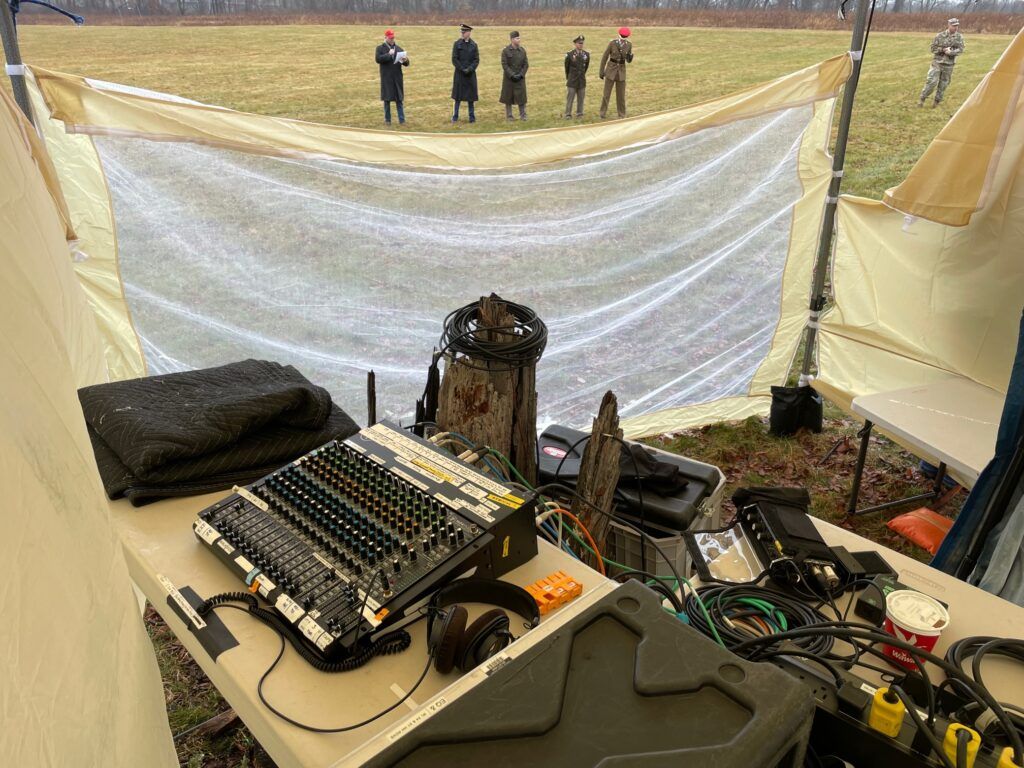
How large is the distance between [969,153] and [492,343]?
197 centimetres

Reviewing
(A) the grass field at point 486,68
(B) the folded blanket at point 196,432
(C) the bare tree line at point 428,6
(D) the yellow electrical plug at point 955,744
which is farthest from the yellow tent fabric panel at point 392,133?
(C) the bare tree line at point 428,6

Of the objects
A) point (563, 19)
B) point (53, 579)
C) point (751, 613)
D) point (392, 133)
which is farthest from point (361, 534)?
point (563, 19)

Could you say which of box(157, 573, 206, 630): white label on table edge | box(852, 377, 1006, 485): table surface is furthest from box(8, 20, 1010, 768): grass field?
box(157, 573, 206, 630): white label on table edge

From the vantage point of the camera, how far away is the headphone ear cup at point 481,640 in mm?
972

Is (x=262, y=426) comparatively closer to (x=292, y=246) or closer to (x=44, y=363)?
(x=44, y=363)

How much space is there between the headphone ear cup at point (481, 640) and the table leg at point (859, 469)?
2.44 meters

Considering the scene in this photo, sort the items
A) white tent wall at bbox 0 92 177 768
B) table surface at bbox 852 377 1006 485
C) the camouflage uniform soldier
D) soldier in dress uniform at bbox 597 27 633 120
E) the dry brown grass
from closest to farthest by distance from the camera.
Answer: white tent wall at bbox 0 92 177 768 → table surface at bbox 852 377 1006 485 → soldier in dress uniform at bbox 597 27 633 120 → the camouflage uniform soldier → the dry brown grass

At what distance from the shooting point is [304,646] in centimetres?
103

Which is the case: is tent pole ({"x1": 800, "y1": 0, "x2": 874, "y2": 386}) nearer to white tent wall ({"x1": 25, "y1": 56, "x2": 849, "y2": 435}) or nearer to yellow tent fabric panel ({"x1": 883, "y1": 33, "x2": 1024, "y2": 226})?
white tent wall ({"x1": 25, "y1": 56, "x2": 849, "y2": 435})

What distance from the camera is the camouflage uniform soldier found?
40.6 feet

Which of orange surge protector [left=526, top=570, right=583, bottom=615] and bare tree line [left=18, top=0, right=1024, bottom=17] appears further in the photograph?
bare tree line [left=18, top=0, right=1024, bottom=17]

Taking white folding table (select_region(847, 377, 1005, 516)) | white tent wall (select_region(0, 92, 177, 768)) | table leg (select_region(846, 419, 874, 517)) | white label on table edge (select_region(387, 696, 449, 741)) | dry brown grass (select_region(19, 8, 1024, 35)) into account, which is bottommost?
table leg (select_region(846, 419, 874, 517))

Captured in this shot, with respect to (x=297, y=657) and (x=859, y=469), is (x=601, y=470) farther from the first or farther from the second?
(x=859, y=469)

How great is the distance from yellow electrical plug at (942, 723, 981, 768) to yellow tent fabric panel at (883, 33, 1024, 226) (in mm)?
2270
